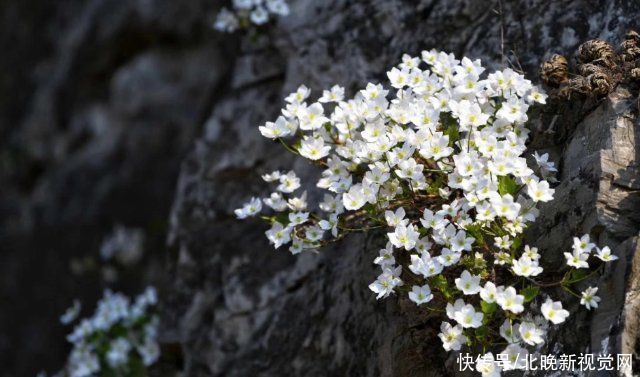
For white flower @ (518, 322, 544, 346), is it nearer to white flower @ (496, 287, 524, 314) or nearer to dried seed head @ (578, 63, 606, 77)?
white flower @ (496, 287, 524, 314)

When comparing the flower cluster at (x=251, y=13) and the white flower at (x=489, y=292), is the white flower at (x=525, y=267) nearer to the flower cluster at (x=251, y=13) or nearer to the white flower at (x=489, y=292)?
the white flower at (x=489, y=292)

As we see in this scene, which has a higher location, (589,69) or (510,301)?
(589,69)

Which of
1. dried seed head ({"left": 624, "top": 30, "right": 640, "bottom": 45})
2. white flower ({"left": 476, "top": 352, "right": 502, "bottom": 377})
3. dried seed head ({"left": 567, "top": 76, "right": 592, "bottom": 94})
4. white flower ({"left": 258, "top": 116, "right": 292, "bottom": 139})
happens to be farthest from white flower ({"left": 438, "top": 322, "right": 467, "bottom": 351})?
dried seed head ({"left": 624, "top": 30, "right": 640, "bottom": 45})

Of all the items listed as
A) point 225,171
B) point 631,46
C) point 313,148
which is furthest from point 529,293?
point 225,171

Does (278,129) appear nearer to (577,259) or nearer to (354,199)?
(354,199)

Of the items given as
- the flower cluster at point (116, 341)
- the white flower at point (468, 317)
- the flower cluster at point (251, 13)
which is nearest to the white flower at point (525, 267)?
the white flower at point (468, 317)

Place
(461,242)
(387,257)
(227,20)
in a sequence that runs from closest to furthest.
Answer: (461,242) → (387,257) → (227,20)

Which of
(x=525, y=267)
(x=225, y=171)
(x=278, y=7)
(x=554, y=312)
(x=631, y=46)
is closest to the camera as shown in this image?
(x=554, y=312)
